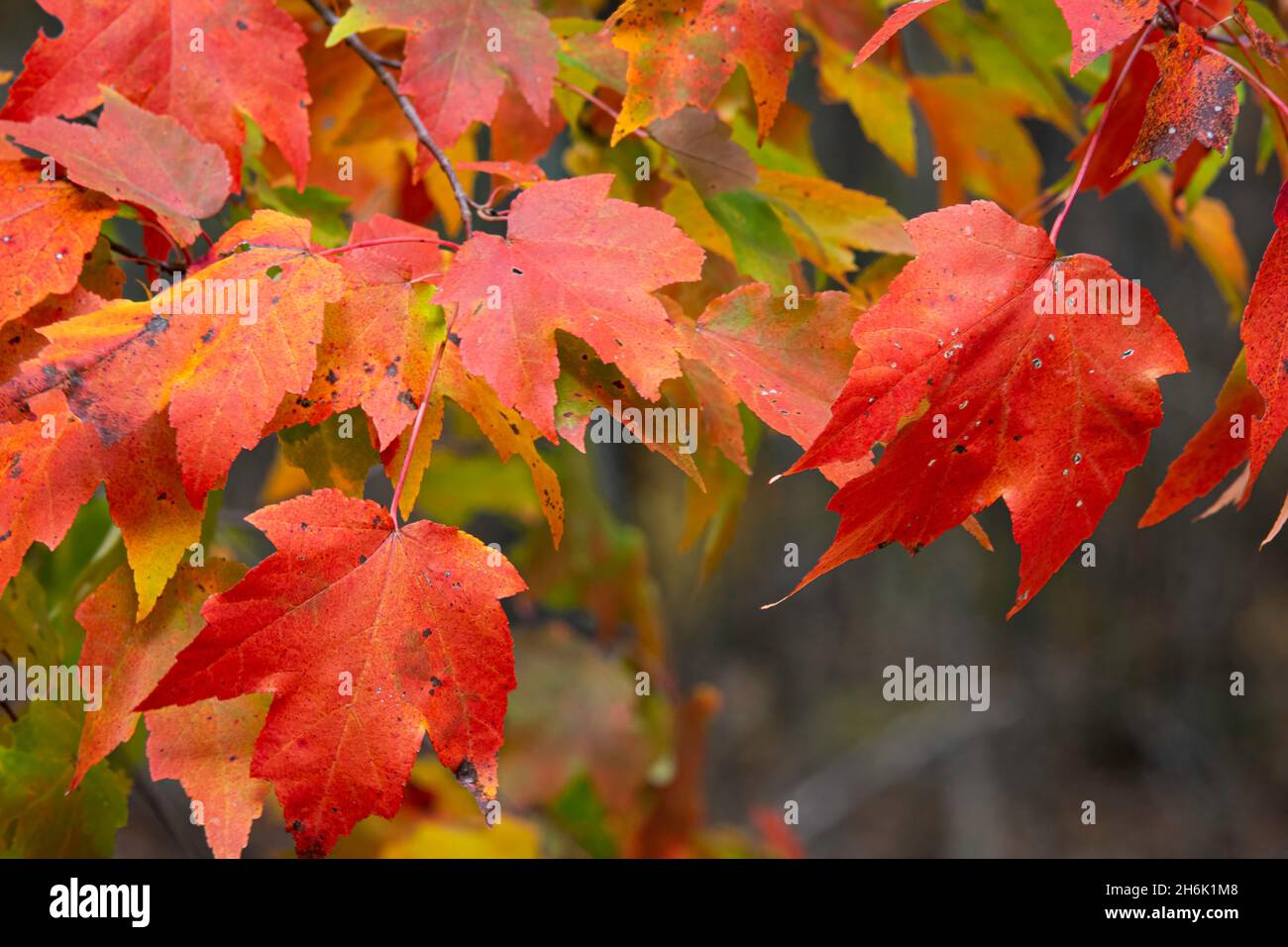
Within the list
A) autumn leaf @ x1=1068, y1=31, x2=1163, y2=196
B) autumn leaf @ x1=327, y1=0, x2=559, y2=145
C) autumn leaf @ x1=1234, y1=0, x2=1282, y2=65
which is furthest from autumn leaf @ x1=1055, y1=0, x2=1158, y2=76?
autumn leaf @ x1=327, y1=0, x2=559, y2=145

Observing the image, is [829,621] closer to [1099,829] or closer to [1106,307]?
[1099,829]

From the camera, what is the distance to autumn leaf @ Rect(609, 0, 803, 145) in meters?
0.86

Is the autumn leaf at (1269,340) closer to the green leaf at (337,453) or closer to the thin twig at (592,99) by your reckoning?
the thin twig at (592,99)

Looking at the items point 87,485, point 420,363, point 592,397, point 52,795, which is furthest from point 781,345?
point 52,795

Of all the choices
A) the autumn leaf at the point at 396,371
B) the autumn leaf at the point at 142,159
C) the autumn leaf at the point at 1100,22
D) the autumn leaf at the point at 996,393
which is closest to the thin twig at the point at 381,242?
the autumn leaf at the point at 396,371

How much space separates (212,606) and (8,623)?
361 millimetres

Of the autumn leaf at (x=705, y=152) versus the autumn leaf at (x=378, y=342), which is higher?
the autumn leaf at (x=705, y=152)

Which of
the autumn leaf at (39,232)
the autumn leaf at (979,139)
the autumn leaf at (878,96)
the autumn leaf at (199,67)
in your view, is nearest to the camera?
the autumn leaf at (39,232)

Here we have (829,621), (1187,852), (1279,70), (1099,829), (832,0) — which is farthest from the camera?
(829,621)

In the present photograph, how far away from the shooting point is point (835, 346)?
0.90 metres

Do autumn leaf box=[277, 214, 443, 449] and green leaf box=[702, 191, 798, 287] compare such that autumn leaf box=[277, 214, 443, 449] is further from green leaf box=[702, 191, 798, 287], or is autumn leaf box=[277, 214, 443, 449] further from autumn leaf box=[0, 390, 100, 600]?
green leaf box=[702, 191, 798, 287]

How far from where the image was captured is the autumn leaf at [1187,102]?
2.44 feet
